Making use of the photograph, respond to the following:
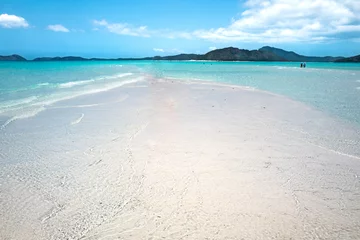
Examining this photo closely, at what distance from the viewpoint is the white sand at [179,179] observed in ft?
12.6

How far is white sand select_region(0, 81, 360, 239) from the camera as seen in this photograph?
3.85 meters

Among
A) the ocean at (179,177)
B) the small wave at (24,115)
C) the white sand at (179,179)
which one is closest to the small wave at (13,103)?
the small wave at (24,115)

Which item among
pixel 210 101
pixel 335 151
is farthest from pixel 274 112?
pixel 335 151

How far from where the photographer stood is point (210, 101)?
14281 mm

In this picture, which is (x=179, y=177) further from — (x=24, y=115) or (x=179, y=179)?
(x=24, y=115)

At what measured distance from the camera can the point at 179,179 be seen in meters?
5.19

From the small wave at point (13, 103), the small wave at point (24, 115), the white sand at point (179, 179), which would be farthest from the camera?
the small wave at point (13, 103)

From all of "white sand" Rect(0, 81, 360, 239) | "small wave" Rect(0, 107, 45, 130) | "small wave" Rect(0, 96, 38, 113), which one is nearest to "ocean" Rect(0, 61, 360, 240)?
"white sand" Rect(0, 81, 360, 239)

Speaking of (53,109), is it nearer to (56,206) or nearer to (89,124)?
(89,124)

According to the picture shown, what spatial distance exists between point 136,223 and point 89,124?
607 cm

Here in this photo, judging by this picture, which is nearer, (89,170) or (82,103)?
(89,170)

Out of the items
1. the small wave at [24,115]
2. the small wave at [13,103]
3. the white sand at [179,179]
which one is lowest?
the white sand at [179,179]

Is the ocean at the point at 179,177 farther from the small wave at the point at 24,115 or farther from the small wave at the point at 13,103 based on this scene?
the small wave at the point at 13,103

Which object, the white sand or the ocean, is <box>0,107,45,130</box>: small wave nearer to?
the ocean
